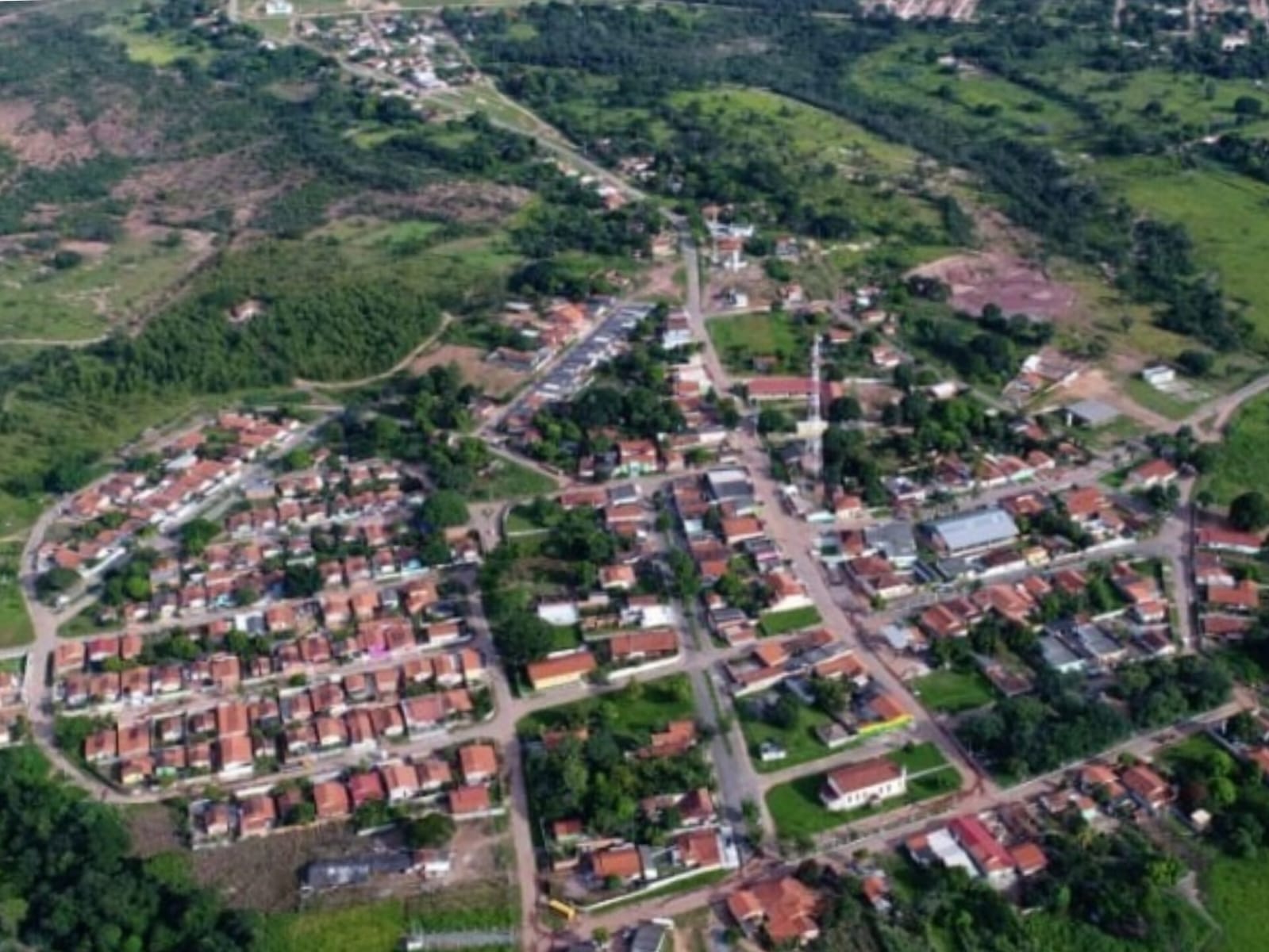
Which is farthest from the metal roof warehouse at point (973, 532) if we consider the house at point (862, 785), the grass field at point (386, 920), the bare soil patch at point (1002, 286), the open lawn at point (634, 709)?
the grass field at point (386, 920)

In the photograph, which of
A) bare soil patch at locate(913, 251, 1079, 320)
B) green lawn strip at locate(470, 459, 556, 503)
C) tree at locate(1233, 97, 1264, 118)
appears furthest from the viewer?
tree at locate(1233, 97, 1264, 118)

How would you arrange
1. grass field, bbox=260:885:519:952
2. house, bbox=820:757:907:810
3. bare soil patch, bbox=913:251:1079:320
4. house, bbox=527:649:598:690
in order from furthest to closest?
1. bare soil patch, bbox=913:251:1079:320
2. house, bbox=527:649:598:690
3. house, bbox=820:757:907:810
4. grass field, bbox=260:885:519:952

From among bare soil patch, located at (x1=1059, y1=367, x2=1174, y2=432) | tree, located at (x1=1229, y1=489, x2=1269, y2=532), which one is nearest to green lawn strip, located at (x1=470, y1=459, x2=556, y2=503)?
bare soil patch, located at (x1=1059, y1=367, x2=1174, y2=432)

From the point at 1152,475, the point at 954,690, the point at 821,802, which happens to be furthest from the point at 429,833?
the point at 1152,475

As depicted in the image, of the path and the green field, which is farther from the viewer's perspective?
the path

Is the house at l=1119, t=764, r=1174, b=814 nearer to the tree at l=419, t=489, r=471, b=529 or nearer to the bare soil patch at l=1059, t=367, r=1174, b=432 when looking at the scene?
the bare soil patch at l=1059, t=367, r=1174, b=432

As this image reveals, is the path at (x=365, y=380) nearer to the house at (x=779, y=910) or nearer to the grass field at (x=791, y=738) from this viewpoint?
the grass field at (x=791, y=738)
